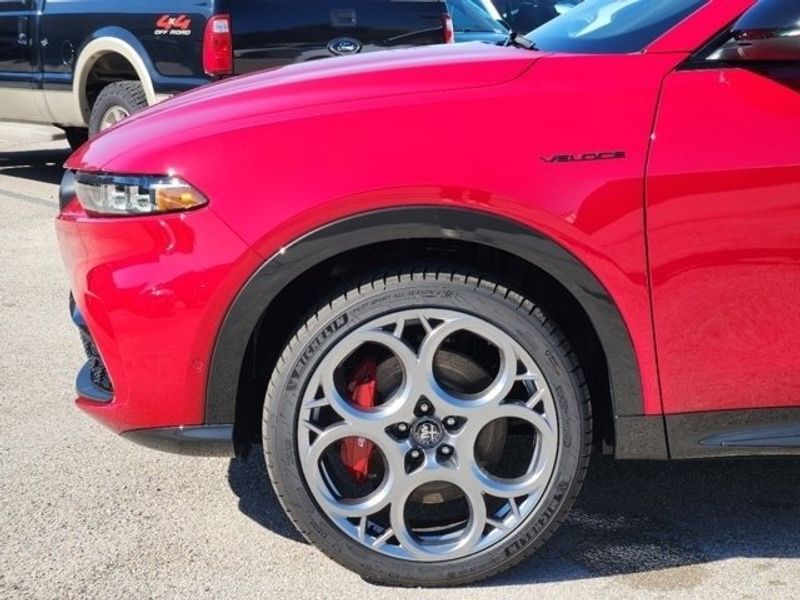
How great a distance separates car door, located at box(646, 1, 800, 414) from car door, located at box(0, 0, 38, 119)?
6.93m

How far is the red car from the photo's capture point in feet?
9.29

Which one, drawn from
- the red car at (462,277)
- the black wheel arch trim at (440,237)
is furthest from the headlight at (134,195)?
the black wheel arch trim at (440,237)

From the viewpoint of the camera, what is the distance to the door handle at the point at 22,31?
8.75 metres

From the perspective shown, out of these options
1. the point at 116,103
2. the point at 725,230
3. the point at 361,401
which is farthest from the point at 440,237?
the point at 116,103

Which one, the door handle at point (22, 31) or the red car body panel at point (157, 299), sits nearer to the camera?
the red car body panel at point (157, 299)

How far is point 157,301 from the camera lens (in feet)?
9.59

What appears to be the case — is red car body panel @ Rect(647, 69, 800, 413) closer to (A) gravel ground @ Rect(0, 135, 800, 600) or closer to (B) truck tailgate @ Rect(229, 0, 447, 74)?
(A) gravel ground @ Rect(0, 135, 800, 600)

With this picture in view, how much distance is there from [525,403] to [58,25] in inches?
254

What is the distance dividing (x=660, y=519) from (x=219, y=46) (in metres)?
4.53

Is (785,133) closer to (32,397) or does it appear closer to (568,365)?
(568,365)

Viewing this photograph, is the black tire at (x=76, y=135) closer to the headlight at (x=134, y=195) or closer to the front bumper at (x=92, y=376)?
the front bumper at (x=92, y=376)

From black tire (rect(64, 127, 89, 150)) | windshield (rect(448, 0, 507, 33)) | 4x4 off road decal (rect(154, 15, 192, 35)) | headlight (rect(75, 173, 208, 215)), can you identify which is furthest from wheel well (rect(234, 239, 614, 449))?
black tire (rect(64, 127, 89, 150))

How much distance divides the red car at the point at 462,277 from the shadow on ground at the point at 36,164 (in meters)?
6.73

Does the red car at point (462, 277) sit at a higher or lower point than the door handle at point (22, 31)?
lower
